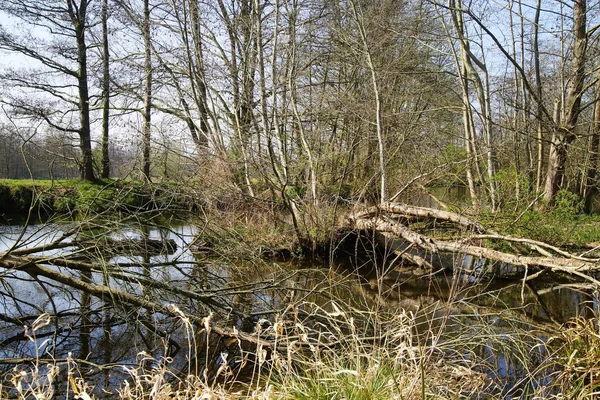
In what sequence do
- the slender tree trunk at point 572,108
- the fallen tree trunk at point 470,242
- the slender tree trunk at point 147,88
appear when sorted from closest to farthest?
1. the fallen tree trunk at point 470,242
2. the slender tree trunk at point 572,108
3. the slender tree trunk at point 147,88

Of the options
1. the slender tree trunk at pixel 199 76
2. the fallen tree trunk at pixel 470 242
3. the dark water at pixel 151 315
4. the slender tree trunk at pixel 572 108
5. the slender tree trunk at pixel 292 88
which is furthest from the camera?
the slender tree trunk at pixel 199 76

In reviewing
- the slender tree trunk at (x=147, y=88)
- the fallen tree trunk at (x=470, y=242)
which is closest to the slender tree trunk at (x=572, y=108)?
the fallen tree trunk at (x=470, y=242)

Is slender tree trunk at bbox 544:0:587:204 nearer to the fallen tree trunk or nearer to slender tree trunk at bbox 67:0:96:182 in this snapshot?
the fallen tree trunk

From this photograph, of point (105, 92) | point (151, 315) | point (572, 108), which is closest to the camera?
point (151, 315)

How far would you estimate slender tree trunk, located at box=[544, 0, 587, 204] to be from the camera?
9758 millimetres

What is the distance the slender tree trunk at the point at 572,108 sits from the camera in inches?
384

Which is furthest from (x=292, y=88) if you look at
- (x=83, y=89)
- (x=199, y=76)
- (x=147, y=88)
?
(x=83, y=89)

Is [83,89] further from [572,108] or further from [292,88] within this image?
[572,108]

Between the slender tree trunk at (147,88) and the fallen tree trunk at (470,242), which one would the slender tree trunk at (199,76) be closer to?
the slender tree trunk at (147,88)

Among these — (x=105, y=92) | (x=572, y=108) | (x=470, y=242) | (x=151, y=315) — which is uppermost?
(x=105, y=92)

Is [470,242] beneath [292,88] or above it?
beneath

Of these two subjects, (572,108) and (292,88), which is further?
(292,88)

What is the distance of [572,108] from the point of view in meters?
10.9

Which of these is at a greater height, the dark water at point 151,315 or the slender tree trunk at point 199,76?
the slender tree trunk at point 199,76
